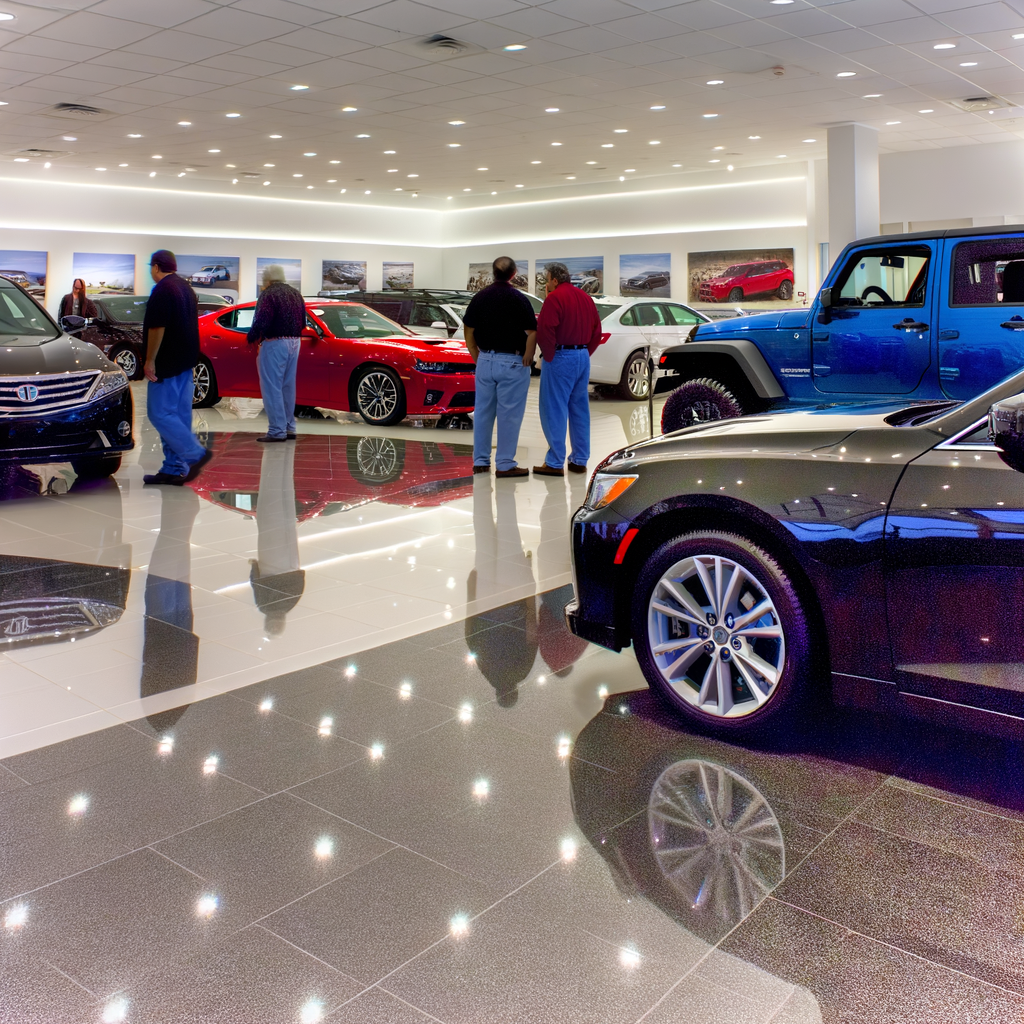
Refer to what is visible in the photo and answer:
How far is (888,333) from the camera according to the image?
22.3 feet

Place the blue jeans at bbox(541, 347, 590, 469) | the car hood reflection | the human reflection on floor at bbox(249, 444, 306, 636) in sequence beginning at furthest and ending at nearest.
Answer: the blue jeans at bbox(541, 347, 590, 469) → the car hood reflection → the human reflection on floor at bbox(249, 444, 306, 636)

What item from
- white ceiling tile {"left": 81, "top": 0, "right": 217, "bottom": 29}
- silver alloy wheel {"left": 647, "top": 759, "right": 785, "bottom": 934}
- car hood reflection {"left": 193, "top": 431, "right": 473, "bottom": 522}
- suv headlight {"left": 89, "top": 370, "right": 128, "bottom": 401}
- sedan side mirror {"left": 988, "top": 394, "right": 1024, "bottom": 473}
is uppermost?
white ceiling tile {"left": 81, "top": 0, "right": 217, "bottom": 29}

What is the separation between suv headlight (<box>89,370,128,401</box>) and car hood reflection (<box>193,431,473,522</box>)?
3.00ft

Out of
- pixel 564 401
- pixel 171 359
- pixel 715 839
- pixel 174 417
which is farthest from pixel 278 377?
pixel 715 839

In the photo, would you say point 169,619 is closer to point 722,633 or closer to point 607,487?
point 607,487

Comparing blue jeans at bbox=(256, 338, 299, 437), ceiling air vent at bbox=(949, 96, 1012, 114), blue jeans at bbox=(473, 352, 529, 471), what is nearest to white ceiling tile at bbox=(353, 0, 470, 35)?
blue jeans at bbox=(256, 338, 299, 437)

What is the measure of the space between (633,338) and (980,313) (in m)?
7.55

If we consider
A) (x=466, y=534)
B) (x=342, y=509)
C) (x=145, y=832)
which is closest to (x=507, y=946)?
(x=145, y=832)

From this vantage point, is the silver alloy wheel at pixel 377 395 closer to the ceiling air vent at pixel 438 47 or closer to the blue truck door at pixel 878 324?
the ceiling air vent at pixel 438 47

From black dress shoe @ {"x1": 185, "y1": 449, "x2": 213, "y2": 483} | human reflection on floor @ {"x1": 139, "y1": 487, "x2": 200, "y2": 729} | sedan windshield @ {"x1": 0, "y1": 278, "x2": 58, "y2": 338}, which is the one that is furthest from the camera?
black dress shoe @ {"x1": 185, "y1": 449, "x2": 213, "y2": 483}

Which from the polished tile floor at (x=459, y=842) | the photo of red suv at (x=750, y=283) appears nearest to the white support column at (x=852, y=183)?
the photo of red suv at (x=750, y=283)

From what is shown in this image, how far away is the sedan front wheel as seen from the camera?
9.57ft

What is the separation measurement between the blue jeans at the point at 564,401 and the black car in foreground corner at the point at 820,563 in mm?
4364

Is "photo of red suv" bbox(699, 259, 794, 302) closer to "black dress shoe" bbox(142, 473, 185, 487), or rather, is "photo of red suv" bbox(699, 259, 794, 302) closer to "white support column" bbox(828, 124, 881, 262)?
"white support column" bbox(828, 124, 881, 262)
